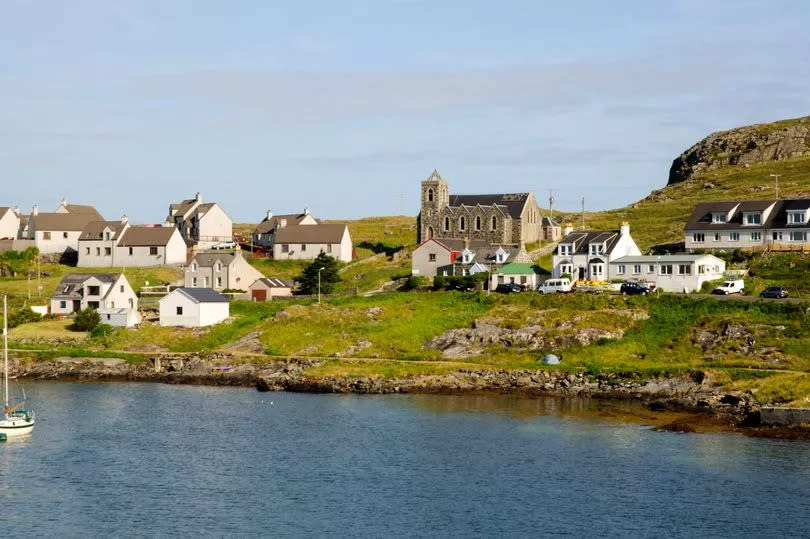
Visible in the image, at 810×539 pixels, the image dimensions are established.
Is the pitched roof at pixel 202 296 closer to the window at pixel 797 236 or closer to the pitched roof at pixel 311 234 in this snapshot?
the pitched roof at pixel 311 234

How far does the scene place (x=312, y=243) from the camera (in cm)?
13700

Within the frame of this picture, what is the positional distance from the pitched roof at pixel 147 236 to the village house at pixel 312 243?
1415 cm

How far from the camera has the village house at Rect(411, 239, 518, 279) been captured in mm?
116438

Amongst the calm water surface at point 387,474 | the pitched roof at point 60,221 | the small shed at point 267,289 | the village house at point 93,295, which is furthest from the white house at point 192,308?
the pitched roof at point 60,221

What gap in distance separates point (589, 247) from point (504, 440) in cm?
4741

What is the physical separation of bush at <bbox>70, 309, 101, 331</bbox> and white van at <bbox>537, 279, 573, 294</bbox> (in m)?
44.5

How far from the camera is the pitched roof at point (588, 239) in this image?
110 m

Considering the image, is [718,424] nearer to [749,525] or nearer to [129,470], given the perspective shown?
[749,525]

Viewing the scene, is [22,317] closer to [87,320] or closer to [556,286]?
[87,320]

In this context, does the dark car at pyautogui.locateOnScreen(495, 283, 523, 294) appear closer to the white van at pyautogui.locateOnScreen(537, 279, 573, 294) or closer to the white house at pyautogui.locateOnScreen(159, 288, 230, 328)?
the white van at pyautogui.locateOnScreen(537, 279, 573, 294)

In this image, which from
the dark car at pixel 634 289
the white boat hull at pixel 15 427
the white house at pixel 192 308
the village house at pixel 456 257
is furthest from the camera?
the village house at pixel 456 257

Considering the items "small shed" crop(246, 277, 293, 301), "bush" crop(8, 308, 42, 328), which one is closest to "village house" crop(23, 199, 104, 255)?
"bush" crop(8, 308, 42, 328)

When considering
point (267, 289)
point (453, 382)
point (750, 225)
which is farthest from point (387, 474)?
point (750, 225)

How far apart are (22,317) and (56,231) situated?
34362mm
